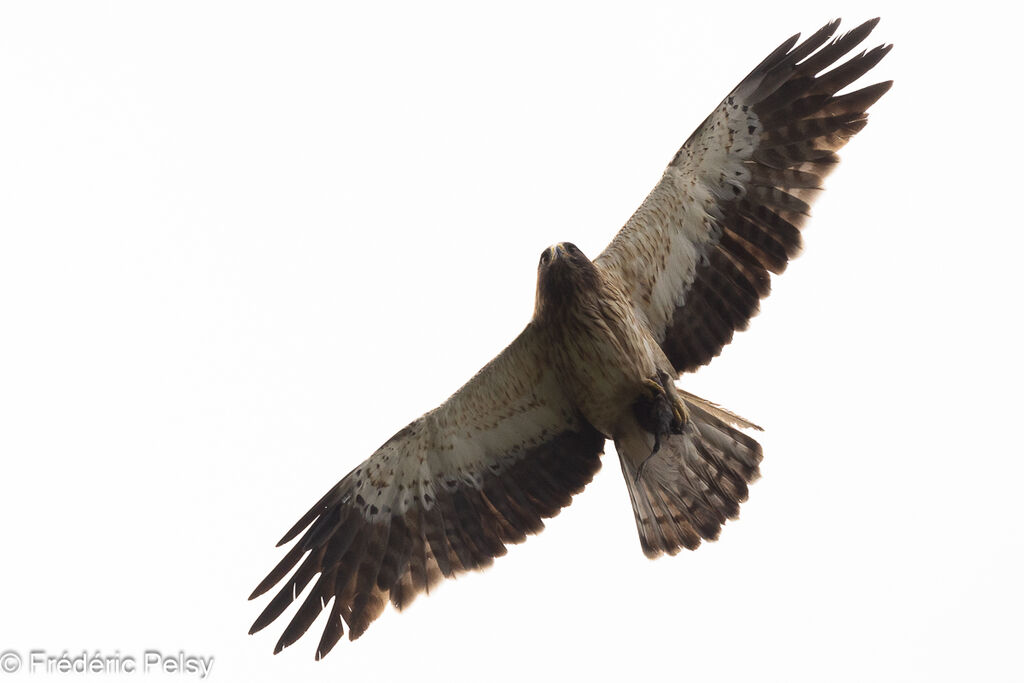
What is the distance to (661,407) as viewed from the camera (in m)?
10.5

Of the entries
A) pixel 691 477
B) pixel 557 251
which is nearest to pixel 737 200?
pixel 557 251

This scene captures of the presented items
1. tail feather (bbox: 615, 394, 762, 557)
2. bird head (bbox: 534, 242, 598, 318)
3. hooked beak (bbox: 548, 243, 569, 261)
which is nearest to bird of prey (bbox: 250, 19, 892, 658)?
tail feather (bbox: 615, 394, 762, 557)

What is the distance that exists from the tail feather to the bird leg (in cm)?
23

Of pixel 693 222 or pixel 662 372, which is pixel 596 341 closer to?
pixel 662 372

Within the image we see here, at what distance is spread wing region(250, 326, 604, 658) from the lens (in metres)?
10.9

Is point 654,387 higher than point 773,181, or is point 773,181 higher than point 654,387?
point 773,181

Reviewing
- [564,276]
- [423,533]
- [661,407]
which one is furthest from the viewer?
[423,533]

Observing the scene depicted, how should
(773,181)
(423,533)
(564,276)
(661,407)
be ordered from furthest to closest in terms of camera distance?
(423,533)
(773,181)
(661,407)
(564,276)

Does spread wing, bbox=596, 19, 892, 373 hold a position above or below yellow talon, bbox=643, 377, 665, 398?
above

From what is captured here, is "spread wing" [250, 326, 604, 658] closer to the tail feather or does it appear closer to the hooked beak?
the tail feather

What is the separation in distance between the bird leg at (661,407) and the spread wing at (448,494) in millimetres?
659

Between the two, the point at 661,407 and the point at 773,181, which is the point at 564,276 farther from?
the point at 773,181

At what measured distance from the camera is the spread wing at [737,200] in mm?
10852

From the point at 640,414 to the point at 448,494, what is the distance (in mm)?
1663
